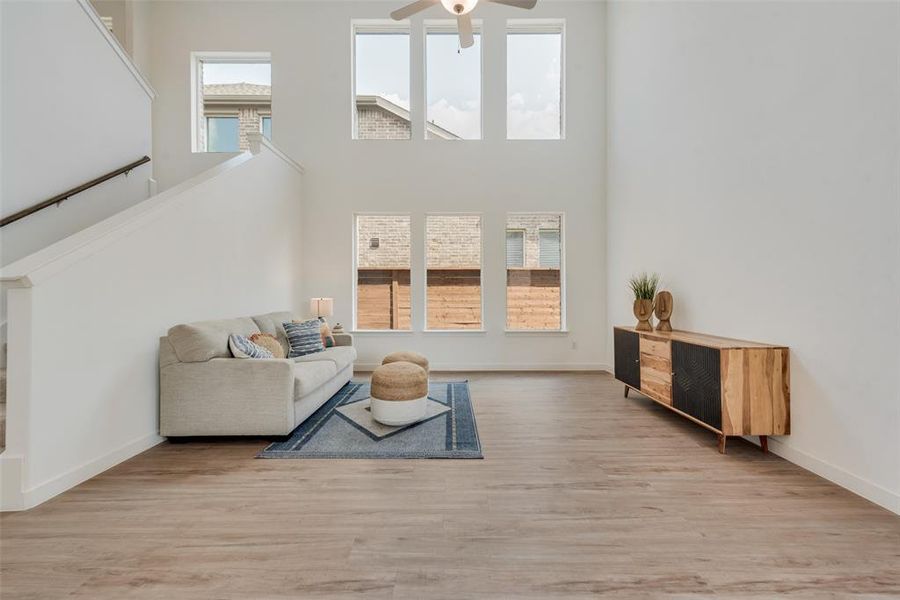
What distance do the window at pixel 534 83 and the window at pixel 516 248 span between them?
1.51 m

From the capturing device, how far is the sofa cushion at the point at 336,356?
421cm

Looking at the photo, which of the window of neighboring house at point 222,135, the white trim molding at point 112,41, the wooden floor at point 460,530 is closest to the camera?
the wooden floor at point 460,530

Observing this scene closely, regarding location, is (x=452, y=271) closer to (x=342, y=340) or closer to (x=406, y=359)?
(x=342, y=340)

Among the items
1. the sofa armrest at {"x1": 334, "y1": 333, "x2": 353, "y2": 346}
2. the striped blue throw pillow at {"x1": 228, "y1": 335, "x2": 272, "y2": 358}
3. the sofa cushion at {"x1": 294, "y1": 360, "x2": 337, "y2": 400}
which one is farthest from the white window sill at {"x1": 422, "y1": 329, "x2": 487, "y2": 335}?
the striped blue throw pillow at {"x1": 228, "y1": 335, "x2": 272, "y2": 358}

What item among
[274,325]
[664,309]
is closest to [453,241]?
[274,325]

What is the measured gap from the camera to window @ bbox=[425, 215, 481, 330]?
6.12m

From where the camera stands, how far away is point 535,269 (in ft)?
20.1

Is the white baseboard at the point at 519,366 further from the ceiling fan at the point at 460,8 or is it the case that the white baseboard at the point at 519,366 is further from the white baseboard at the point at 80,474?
the ceiling fan at the point at 460,8

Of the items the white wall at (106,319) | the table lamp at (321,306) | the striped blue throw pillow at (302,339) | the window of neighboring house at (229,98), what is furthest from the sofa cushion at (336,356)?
the window of neighboring house at (229,98)

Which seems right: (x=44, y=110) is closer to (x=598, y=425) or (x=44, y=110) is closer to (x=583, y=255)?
(x=598, y=425)

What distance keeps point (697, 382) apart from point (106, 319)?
434 centimetres

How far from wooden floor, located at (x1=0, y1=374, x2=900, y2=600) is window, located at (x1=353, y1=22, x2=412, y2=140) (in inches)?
198

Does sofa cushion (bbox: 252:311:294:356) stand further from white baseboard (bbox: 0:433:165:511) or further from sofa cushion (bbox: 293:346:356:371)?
white baseboard (bbox: 0:433:165:511)

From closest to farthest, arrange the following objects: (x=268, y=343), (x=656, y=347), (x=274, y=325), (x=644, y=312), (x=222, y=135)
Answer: (x=656, y=347) → (x=268, y=343) → (x=644, y=312) → (x=274, y=325) → (x=222, y=135)
